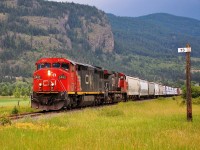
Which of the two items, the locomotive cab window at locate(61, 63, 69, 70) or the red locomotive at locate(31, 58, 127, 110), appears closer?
the red locomotive at locate(31, 58, 127, 110)

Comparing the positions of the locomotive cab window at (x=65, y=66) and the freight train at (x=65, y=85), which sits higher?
the locomotive cab window at (x=65, y=66)

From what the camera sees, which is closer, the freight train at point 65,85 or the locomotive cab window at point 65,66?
the freight train at point 65,85

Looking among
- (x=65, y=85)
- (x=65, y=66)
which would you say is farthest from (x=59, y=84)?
(x=65, y=66)

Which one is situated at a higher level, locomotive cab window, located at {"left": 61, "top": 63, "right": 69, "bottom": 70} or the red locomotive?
locomotive cab window, located at {"left": 61, "top": 63, "right": 69, "bottom": 70}

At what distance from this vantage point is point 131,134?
1848cm

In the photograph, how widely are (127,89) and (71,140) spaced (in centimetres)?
5259

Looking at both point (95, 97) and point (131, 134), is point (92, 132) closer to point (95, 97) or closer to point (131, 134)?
point (131, 134)

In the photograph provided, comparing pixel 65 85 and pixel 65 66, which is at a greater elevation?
pixel 65 66

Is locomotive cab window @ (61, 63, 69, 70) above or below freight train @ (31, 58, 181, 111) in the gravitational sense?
above

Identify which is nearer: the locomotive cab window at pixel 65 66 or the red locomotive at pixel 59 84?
the red locomotive at pixel 59 84

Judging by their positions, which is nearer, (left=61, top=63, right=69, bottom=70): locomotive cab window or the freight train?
the freight train

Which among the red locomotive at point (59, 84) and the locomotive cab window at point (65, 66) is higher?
the locomotive cab window at point (65, 66)

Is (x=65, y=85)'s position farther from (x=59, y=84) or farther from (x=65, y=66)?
(x=65, y=66)

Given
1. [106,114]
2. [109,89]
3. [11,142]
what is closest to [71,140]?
[11,142]
